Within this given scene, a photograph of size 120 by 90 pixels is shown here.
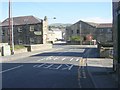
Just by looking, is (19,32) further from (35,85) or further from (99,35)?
(35,85)

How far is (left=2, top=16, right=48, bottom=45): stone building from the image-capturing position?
298 feet

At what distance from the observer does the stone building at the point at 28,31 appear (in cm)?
9075

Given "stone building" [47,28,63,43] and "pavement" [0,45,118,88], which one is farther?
"stone building" [47,28,63,43]

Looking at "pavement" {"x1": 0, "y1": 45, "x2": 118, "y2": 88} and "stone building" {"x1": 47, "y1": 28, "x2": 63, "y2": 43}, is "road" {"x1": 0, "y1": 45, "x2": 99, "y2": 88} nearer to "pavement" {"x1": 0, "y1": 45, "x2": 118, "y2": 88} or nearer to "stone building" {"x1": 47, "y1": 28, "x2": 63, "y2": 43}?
"pavement" {"x1": 0, "y1": 45, "x2": 118, "y2": 88}

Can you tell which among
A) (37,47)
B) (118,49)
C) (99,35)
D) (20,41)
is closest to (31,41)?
(20,41)

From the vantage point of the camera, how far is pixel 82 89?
1595 centimetres

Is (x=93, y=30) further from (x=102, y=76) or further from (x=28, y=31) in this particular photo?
(x=102, y=76)

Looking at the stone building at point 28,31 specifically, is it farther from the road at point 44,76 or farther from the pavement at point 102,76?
the road at point 44,76

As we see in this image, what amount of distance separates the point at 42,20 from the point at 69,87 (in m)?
75.1

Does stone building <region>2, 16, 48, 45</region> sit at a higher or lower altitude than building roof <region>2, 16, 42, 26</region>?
lower

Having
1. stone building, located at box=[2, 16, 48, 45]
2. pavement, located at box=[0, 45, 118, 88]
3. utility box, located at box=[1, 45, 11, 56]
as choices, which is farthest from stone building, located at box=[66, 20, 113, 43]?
pavement, located at box=[0, 45, 118, 88]

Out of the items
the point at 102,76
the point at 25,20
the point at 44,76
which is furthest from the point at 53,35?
the point at 44,76

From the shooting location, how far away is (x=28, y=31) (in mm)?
92688

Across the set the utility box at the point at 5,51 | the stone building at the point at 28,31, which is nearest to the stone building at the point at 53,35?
the stone building at the point at 28,31
